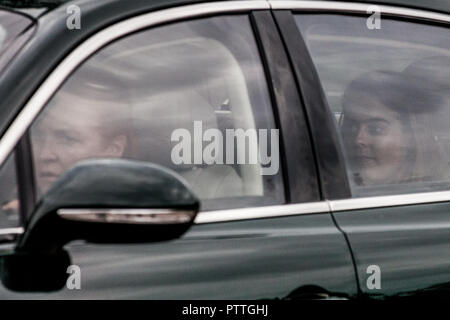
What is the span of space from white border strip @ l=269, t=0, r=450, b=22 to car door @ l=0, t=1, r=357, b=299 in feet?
0.26

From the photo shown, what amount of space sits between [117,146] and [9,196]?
332 millimetres

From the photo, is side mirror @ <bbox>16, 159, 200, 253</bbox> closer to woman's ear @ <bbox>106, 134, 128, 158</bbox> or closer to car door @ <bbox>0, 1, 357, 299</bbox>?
car door @ <bbox>0, 1, 357, 299</bbox>

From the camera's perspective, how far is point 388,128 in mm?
3211

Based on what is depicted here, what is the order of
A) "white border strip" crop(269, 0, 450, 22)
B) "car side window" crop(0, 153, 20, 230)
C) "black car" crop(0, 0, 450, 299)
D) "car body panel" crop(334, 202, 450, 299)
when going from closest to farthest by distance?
1. "black car" crop(0, 0, 450, 299)
2. "car side window" crop(0, 153, 20, 230)
3. "car body panel" crop(334, 202, 450, 299)
4. "white border strip" crop(269, 0, 450, 22)

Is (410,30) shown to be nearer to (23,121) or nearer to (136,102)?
(136,102)

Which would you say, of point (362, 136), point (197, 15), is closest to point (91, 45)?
point (197, 15)

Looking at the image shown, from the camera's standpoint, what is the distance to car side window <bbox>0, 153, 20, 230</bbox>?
251 centimetres

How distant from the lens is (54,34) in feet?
8.68

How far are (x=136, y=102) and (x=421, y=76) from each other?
3.39 feet

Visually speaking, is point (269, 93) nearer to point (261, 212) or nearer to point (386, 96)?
point (261, 212)

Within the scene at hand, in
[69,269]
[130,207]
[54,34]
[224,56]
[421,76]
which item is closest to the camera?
[130,207]

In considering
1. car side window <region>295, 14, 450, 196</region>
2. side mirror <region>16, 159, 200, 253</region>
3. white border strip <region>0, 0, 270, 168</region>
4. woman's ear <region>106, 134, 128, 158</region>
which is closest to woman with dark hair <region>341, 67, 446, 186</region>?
car side window <region>295, 14, 450, 196</region>

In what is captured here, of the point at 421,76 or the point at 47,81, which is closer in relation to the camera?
the point at 47,81

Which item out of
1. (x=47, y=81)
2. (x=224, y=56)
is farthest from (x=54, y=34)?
(x=224, y=56)
